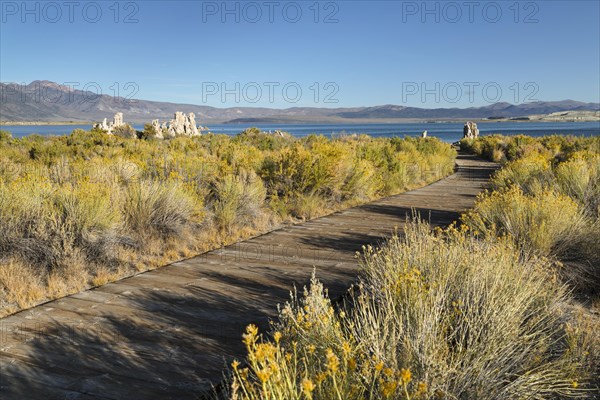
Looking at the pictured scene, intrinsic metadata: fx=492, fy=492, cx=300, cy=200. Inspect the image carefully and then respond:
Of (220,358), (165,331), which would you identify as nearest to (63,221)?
(165,331)

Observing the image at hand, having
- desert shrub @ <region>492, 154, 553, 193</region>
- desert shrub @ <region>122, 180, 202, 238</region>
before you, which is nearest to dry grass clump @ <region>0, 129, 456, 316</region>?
desert shrub @ <region>122, 180, 202, 238</region>

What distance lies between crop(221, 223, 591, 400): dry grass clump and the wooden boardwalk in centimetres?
62

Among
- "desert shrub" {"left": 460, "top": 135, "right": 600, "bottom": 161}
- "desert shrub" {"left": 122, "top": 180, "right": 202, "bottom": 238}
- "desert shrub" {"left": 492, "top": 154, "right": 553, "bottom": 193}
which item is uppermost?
"desert shrub" {"left": 460, "top": 135, "right": 600, "bottom": 161}

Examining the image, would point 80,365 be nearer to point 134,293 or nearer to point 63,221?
point 134,293

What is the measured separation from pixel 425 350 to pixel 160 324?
2481 mm

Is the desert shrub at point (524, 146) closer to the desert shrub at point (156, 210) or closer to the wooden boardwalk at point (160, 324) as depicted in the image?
the desert shrub at point (156, 210)

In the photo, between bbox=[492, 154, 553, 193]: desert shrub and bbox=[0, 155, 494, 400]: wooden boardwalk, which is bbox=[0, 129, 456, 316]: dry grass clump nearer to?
bbox=[0, 155, 494, 400]: wooden boardwalk

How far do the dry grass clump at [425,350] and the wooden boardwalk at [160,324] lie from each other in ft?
2.04

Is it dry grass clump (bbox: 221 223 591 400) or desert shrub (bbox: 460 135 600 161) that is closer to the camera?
dry grass clump (bbox: 221 223 591 400)

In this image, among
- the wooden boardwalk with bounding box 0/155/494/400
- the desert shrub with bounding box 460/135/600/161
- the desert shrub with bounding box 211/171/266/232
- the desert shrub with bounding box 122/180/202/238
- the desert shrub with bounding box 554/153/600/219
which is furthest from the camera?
the desert shrub with bounding box 460/135/600/161

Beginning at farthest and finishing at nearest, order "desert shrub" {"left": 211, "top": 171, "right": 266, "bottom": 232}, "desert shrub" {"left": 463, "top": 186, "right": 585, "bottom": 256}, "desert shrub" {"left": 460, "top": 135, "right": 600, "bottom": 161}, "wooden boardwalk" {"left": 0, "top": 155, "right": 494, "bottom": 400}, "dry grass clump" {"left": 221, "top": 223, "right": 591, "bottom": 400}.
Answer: "desert shrub" {"left": 460, "top": 135, "right": 600, "bottom": 161} → "desert shrub" {"left": 211, "top": 171, "right": 266, "bottom": 232} → "desert shrub" {"left": 463, "top": 186, "right": 585, "bottom": 256} → "wooden boardwalk" {"left": 0, "top": 155, "right": 494, "bottom": 400} → "dry grass clump" {"left": 221, "top": 223, "right": 591, "bottom": 400}

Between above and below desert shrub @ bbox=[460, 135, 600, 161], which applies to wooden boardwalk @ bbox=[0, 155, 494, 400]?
below

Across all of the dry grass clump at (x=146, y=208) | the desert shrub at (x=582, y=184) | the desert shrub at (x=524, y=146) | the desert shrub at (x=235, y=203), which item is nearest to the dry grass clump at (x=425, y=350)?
the dry grass clump at (x=146, y=208)

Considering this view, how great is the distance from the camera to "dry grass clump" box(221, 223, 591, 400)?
2.14 m
